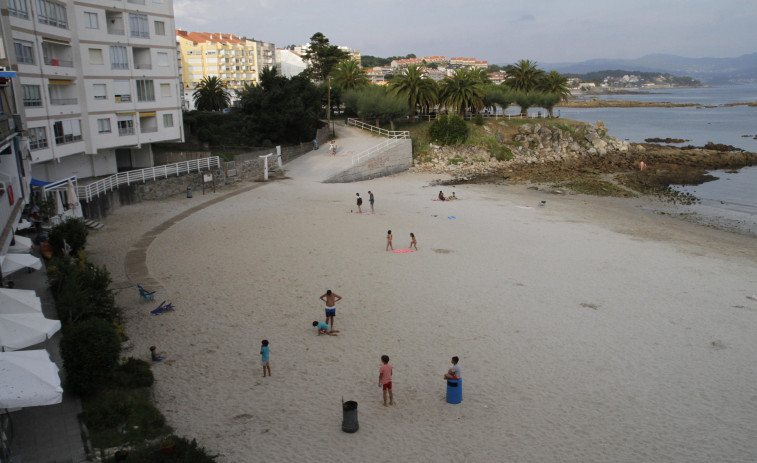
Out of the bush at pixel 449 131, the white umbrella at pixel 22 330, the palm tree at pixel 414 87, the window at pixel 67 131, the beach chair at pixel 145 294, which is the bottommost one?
the beach chair at pixel 145 294

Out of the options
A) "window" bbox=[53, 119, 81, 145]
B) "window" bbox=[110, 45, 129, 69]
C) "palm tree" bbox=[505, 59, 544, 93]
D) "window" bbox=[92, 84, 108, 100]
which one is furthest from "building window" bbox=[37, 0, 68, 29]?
"palm tree" bbox=[505, 59, 544, 93]

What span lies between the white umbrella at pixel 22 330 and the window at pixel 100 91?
24872mm

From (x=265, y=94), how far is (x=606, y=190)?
28068 millimetres

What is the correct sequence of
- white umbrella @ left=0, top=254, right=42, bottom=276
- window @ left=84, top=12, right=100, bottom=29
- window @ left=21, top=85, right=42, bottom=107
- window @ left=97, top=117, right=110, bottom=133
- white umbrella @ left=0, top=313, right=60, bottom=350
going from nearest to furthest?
white umbrella @ left=0, top=313, right=60, bottom=350
white umbrella @ left=0, top=254, right=42, bottom=276
window @ left=21, top=85, right=42, bottom=107
window @ left=84, top=12, right=100, bottom=29
window @ left=97, top=117, right=110, bottom=133

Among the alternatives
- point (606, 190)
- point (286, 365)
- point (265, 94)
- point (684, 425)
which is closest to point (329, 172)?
point (265, 94)

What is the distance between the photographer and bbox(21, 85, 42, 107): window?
2625cm

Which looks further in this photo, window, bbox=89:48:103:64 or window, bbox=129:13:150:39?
window, bbox=129:13:150:39

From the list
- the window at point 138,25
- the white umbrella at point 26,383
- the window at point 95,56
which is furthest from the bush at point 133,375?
the window at point 138,25

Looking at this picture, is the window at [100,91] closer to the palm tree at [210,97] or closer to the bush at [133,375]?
the bush at [133,375]

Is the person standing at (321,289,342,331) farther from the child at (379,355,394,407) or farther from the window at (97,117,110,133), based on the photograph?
the window at (97,117,110,133)

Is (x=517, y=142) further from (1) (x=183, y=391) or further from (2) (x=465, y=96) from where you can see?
(1) (x=183, y=391)

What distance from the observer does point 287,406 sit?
11.3 m

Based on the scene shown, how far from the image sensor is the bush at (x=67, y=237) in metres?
19.4

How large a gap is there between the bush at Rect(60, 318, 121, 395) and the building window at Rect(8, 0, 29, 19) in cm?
2133
